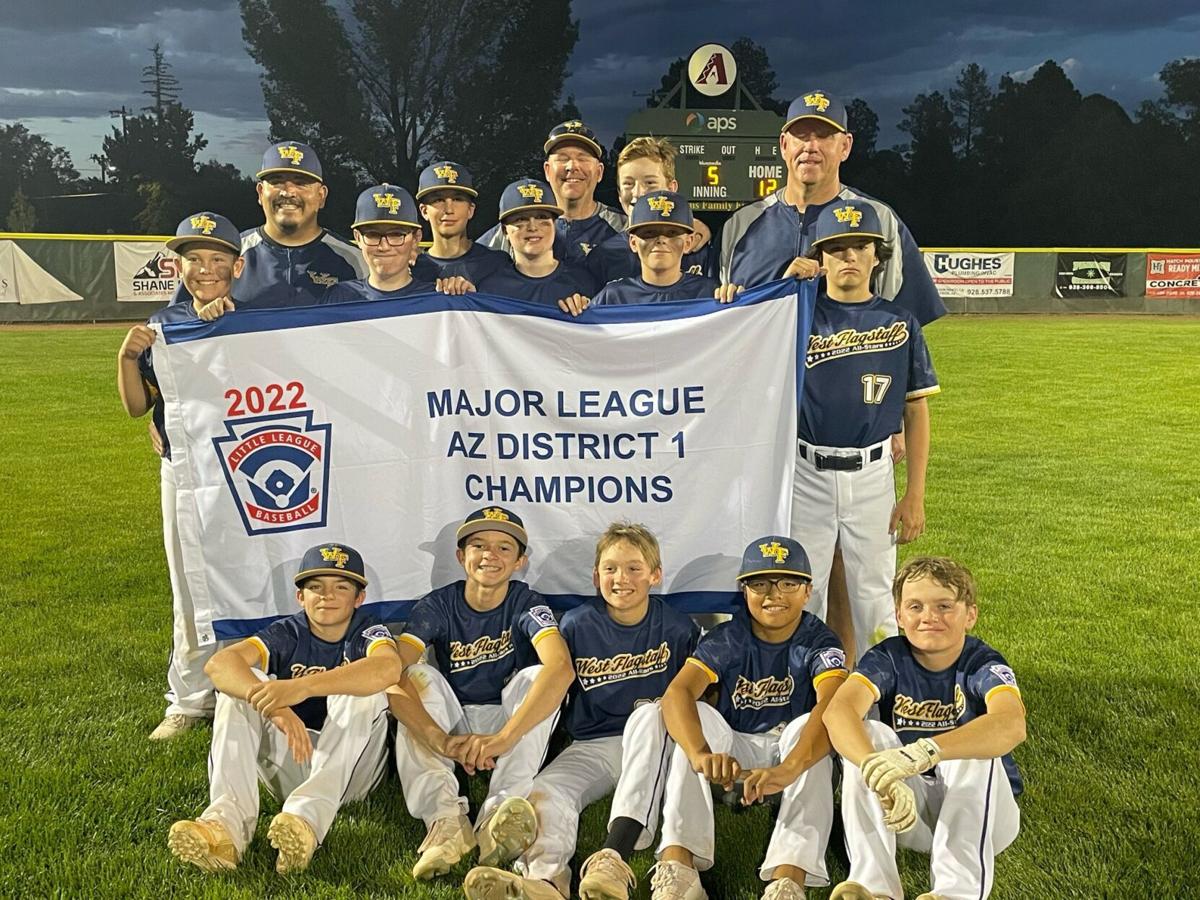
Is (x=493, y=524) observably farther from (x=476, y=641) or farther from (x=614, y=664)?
(x=614, y=664)

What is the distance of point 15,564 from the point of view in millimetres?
7754

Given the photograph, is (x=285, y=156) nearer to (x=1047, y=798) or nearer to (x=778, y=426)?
(x=778, y=426)

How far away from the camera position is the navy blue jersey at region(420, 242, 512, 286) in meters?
5.59

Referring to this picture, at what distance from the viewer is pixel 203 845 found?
3617 mm

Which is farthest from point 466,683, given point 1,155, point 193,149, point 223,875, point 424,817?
point 1,155

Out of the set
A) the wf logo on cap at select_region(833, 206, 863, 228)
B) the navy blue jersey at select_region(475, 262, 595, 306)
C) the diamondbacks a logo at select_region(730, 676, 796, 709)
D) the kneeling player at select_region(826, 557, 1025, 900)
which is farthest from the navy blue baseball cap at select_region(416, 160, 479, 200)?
the kneeling player at select_region(826, 557, 1025, 900)

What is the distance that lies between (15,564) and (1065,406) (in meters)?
13.4

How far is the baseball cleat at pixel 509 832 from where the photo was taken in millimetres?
3572

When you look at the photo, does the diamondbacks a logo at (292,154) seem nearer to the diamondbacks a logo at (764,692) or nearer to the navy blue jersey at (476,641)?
the navy blue jersey at (476,641)

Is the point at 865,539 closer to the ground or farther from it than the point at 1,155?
closer to the ground

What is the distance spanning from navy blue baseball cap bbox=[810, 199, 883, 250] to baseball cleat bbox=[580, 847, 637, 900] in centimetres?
278

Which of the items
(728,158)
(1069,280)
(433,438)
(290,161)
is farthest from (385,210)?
(1069,280)

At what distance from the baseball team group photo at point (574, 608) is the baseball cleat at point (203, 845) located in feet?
0.05

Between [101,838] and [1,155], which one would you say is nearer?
[101,838]
